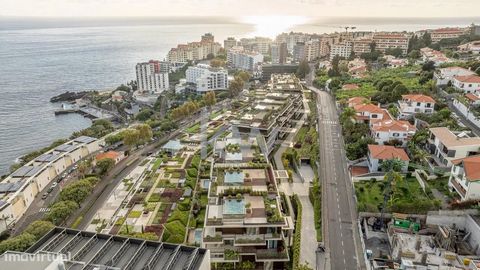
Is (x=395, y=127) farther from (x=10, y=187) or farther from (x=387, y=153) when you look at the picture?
(x=10, y=187)

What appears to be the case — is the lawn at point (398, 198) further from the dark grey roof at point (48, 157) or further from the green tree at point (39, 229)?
the dark grey roof at point (48, 157)

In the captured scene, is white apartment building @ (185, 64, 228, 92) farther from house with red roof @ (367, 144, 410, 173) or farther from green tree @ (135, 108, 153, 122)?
house with red roof @ (367, 144, 410, 173)

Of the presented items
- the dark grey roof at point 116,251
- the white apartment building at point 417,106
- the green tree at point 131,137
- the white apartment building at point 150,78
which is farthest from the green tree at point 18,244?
the white apartment building at point 150,78

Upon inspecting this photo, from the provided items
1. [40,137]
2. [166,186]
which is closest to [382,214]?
[166,186]

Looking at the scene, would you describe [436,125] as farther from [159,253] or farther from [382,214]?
[159,253]

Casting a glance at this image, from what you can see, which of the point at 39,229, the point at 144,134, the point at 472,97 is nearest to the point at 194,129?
the point at 144,134

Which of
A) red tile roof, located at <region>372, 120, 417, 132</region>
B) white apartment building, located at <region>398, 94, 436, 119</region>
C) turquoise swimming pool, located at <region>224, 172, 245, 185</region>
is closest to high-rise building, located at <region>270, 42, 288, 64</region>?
white apartment building, located at <region>398, 94, 436, 119</region>

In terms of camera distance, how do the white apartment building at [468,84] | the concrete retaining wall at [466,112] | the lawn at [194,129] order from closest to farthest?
the concrete retaining wall at [466,112] → the white apartment building at [468,84] → the lawn at [194,129]
